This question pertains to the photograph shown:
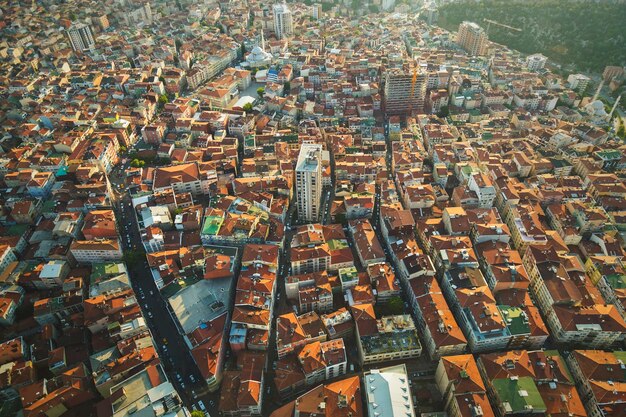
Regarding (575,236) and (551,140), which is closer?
(575,236)

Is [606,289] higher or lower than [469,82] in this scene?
lower

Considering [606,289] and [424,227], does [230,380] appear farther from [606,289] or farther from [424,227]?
[606,289]

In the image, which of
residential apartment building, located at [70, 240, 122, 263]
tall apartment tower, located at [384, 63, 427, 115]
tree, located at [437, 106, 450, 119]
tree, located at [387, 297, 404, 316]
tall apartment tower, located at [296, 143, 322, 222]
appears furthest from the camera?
tree, located at [437, 106, 450, 119]

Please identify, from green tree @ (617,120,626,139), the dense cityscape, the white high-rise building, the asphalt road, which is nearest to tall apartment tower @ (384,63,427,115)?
the dense cityscape

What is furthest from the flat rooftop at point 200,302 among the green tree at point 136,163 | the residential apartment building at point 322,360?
the green tree at point 136,163

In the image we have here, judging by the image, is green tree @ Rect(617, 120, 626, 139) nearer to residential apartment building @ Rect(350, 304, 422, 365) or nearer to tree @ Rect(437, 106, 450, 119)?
tree @ Rect(437, 106, 450, 119)

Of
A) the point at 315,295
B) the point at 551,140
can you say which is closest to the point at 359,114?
the point at 551,140
